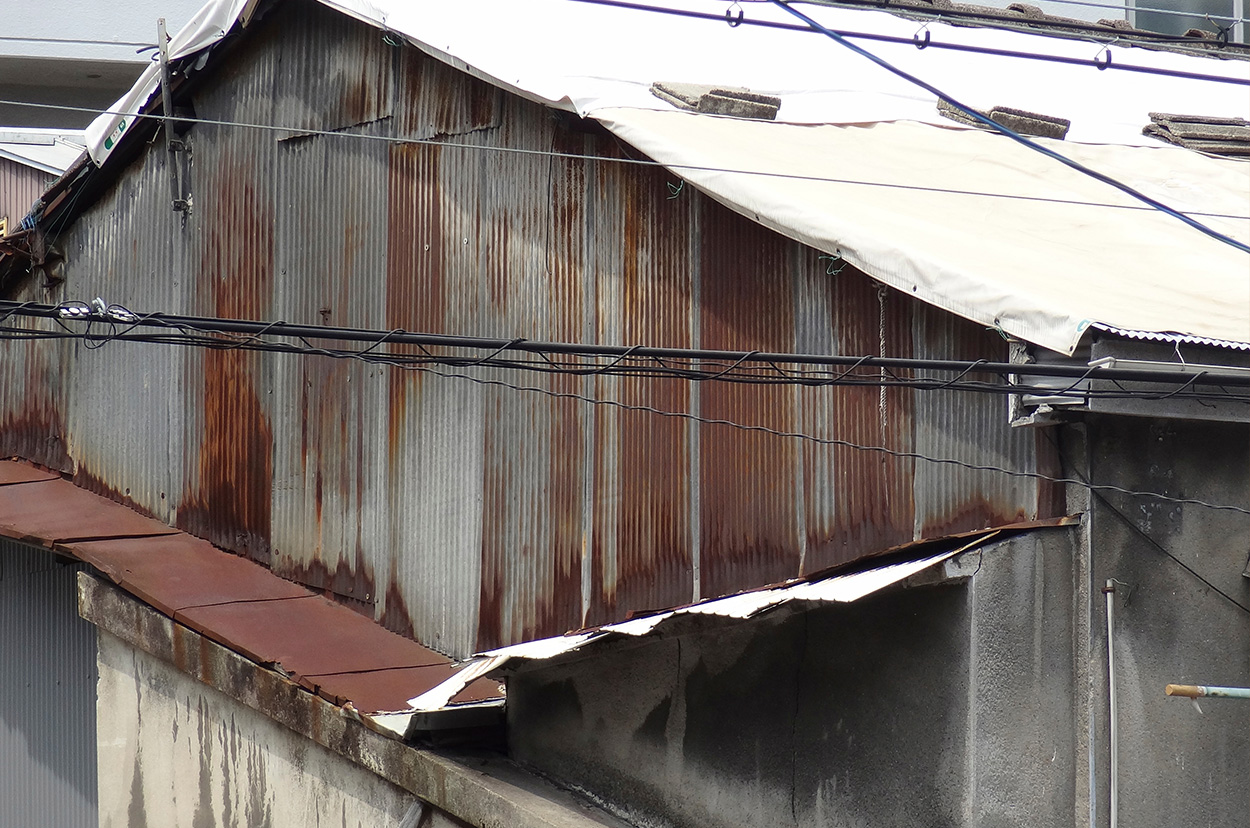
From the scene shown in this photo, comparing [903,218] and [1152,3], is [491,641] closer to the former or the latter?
[903,218]

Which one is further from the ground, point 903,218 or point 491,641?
point 903,218

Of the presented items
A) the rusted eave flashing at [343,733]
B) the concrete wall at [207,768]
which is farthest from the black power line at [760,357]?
the concrete wall at [207,768]

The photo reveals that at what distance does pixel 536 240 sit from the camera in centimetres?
859

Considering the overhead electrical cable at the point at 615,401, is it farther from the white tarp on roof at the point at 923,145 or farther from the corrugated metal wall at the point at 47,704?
the corrugated metal wall at the point at 47,704

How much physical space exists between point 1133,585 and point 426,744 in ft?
14.0

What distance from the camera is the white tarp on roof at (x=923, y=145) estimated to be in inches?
237

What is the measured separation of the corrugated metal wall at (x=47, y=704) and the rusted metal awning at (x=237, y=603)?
0.57 m

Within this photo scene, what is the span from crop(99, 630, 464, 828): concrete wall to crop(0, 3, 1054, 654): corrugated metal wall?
1.07 m

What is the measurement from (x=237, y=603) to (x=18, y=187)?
25.4 ft

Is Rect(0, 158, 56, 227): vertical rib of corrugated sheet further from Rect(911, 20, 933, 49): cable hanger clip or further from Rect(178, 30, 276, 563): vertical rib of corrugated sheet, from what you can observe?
Rect(911, 20, 933, 49): cable hanger clip

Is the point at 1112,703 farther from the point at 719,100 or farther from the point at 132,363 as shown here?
the point at 132,363

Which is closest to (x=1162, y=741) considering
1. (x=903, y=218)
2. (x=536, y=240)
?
(x=903, y=218)

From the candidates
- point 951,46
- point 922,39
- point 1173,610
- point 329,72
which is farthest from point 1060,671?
point 329,72

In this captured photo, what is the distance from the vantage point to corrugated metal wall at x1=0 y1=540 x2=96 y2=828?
11.0m
